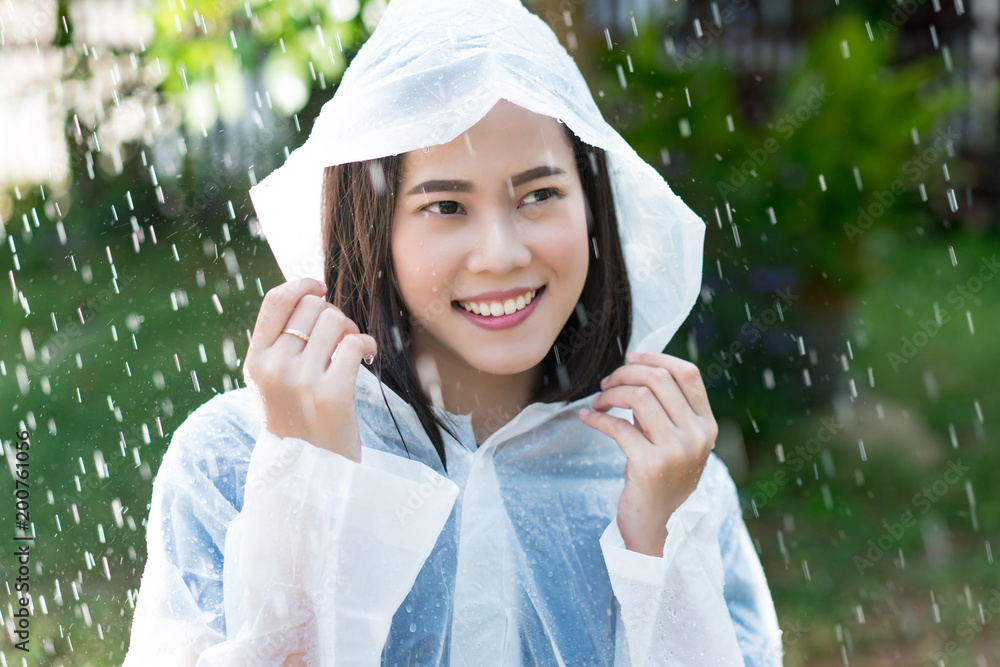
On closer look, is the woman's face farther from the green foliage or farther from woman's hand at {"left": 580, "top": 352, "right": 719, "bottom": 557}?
the green foliage

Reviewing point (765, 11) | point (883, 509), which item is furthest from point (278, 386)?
point (765, 11)

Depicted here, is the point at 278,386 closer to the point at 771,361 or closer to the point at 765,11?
the point at 771,361

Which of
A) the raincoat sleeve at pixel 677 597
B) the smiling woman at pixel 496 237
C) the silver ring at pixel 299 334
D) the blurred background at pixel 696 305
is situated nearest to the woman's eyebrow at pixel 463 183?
the smiling woman at pixel 496 237

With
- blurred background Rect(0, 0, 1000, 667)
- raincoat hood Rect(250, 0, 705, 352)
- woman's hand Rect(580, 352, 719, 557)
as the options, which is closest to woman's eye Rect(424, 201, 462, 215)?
raincoat hood Rect(250, 0, 705, 352)

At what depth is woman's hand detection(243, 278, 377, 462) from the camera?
145 centimetres

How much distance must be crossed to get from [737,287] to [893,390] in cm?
114

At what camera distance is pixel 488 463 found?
1818mm

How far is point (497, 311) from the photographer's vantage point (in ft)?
5.59

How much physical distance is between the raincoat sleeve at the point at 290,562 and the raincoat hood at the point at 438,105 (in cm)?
54

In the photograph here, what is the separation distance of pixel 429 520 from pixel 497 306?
424mm

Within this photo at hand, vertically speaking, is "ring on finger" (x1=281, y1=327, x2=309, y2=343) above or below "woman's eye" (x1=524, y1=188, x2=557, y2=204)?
below

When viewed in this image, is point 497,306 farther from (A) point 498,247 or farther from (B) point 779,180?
(B) point 779,180

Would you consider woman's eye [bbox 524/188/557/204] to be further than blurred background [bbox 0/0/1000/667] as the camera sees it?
No

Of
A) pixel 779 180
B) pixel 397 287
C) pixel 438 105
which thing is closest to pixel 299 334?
pixel 397 287
